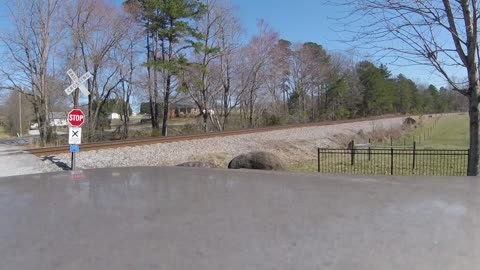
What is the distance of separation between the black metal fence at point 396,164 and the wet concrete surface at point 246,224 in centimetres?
791

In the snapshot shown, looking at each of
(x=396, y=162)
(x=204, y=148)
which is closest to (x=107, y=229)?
(x=204, y=148)

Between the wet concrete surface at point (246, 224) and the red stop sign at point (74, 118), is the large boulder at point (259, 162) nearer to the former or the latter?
the wet concrete surface at point (246, 224)

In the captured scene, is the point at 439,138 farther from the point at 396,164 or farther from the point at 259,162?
the point at 259,162

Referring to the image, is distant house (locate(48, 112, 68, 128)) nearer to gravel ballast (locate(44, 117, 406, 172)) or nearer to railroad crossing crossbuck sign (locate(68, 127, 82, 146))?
gravel ballast (locate(44, 117, 406, 172))

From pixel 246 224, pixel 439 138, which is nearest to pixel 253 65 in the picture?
pixel 439 138

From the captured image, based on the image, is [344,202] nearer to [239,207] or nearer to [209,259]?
[239,207]

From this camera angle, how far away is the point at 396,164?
611 inches

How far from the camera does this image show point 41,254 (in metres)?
2.92

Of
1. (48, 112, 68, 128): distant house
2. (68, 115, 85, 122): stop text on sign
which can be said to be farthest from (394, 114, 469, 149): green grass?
(48, 112, 68, 128): distant house

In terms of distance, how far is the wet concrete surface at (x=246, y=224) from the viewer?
2.73 m

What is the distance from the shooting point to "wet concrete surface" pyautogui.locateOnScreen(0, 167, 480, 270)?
2.73 metres

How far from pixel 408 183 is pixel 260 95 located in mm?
40894

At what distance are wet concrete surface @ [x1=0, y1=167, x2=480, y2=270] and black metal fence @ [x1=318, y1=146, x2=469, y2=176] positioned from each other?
7.91 meters

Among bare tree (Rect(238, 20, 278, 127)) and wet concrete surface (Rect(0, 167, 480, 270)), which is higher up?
bare tree (Rect(238, 20, 278, 127))
